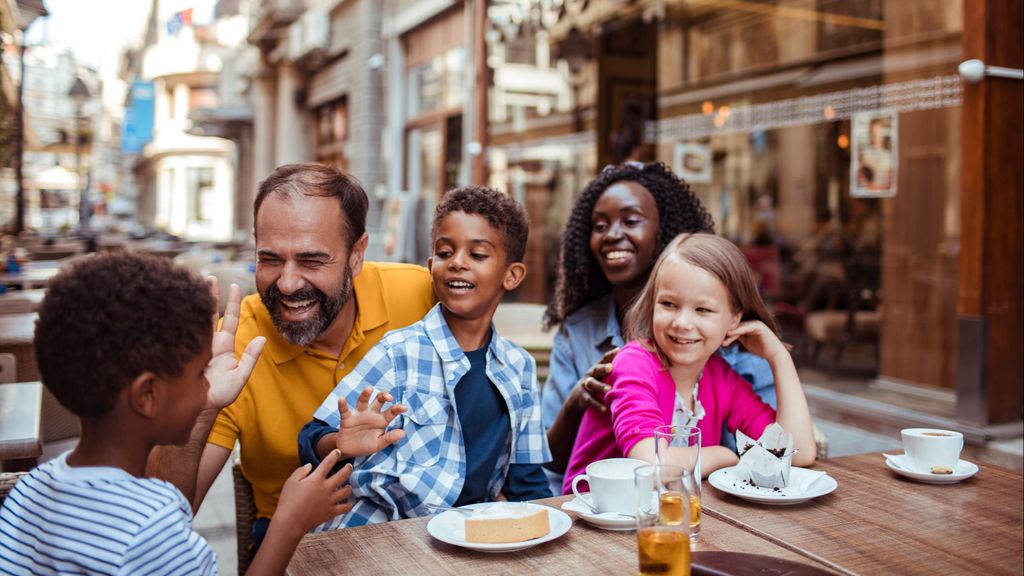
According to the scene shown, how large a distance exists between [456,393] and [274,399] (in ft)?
1.65

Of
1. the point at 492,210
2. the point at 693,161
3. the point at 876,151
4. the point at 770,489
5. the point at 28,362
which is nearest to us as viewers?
the point at 770,489

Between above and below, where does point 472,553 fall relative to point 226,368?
below

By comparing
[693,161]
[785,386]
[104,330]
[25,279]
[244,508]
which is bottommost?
[244,508]

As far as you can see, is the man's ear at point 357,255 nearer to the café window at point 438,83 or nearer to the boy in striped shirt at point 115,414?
the boy in striped shirt at point 115,414

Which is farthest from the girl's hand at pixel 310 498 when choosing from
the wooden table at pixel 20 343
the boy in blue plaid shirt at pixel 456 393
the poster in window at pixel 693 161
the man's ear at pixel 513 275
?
the poster in window at pixel 693 161

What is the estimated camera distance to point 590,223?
337 centimetres

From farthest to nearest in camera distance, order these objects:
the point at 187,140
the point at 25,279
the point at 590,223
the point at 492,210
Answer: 1. the point at 187,140
2. the point at 25,279
3. the point at 590,223
4. the point at 492,210

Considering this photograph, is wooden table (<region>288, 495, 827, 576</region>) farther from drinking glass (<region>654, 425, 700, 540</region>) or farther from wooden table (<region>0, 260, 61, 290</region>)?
wooden table (<region>0, 260, 61, 290</region>)

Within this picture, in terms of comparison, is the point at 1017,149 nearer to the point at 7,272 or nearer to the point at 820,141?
the point at 820,141

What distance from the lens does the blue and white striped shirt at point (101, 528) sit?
134 centimetres

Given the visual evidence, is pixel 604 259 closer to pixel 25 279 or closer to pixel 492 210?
pixel 492 210

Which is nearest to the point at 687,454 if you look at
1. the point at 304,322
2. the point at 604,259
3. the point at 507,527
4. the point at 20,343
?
the point at 507,527

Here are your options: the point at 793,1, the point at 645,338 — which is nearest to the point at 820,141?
the point at 793,1

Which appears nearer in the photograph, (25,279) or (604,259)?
(604,259)
